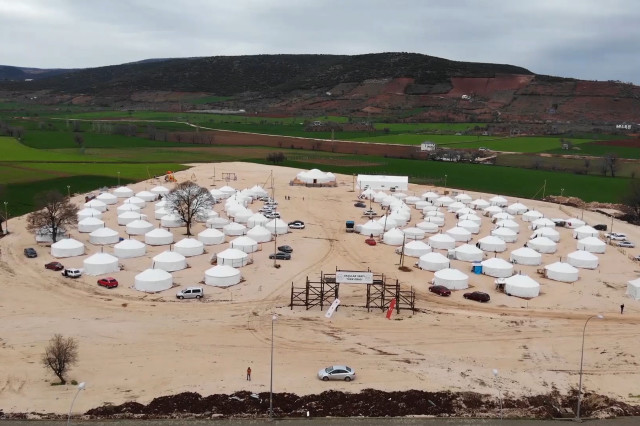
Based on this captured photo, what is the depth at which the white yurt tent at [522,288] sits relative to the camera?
46156 millimetres

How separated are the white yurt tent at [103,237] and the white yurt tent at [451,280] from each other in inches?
1335

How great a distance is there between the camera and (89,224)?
64.0 metres

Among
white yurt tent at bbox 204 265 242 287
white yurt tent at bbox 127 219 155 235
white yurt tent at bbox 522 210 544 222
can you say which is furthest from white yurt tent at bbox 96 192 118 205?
white yurt tent at bbox 522 210 544 222

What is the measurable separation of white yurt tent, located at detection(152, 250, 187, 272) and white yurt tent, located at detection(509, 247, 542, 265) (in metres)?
32.7

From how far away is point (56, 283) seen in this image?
4597 cm

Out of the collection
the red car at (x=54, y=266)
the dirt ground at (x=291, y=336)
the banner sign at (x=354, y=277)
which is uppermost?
the banner sign at (x=354, y=277)

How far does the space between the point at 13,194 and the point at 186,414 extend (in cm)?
6416

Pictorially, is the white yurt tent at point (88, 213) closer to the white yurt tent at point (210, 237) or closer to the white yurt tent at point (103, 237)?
the white yurt tent at point (103, 237)

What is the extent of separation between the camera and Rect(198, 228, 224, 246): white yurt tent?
60250mm

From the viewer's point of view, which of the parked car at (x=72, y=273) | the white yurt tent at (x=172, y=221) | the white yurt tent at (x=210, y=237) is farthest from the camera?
the white yurt tent at (x=172, y=221)

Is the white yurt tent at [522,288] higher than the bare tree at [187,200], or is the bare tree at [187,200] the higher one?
the bare tree at [187,200]

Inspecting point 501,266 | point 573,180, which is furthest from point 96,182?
point 573,180

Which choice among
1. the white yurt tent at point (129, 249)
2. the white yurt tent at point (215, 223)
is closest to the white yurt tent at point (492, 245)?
the white yurt tent at point (215, 223)

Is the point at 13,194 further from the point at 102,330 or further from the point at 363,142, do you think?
the point at 363,142
